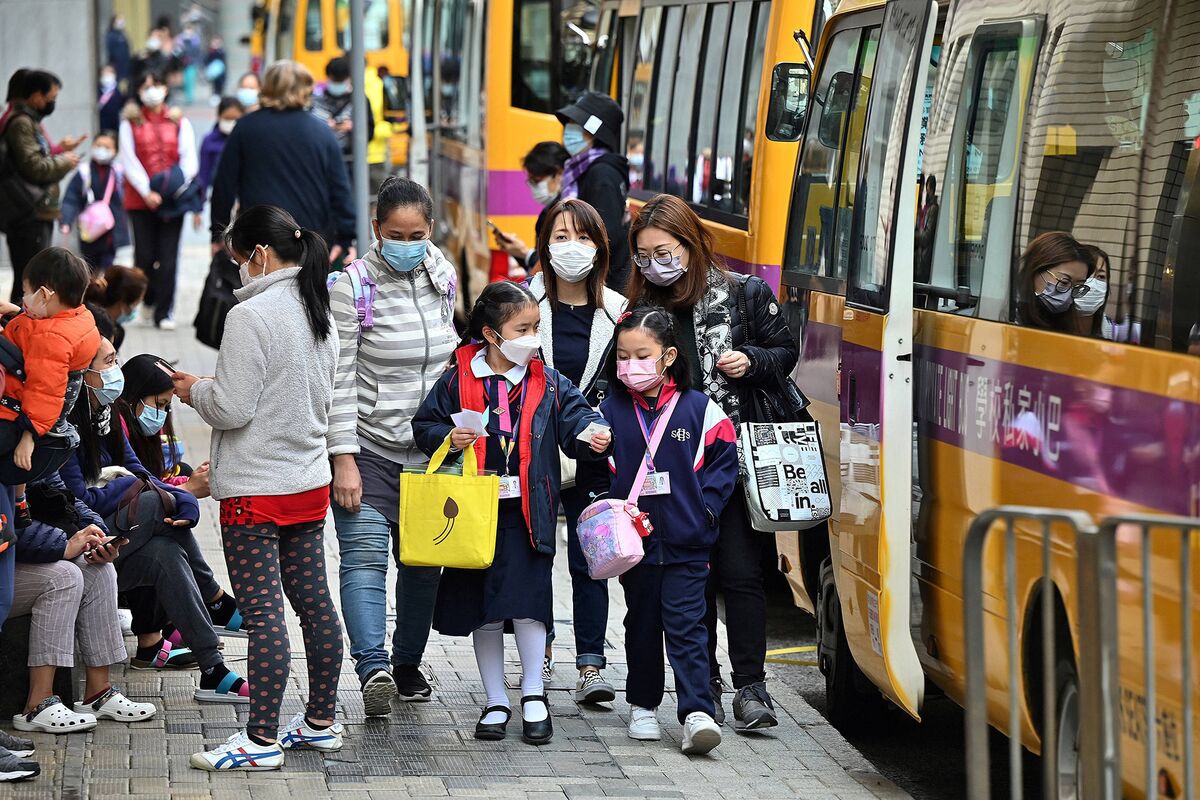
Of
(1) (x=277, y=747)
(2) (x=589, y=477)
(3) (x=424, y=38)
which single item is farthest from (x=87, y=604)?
(3) (x=424, y=38)

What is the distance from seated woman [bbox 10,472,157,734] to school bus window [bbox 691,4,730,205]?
4.83m

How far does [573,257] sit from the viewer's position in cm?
672

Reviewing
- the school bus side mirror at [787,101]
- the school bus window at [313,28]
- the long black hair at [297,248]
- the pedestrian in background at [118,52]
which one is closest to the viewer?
the long black hair at [297,248]

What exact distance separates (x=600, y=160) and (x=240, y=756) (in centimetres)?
429

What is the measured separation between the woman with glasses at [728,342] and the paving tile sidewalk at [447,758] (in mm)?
281

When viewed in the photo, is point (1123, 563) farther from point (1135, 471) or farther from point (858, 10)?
point (858, 10)

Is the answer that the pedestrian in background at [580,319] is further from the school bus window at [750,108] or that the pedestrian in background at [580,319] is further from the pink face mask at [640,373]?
the school bus window at [750,108]

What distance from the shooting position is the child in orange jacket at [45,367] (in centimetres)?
547

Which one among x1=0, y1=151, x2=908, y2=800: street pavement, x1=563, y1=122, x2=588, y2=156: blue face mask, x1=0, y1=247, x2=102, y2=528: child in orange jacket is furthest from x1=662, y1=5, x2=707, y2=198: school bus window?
x1=0, y1=247, x2=102, y2=528: child in orange jacket

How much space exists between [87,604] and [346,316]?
48.3 inches

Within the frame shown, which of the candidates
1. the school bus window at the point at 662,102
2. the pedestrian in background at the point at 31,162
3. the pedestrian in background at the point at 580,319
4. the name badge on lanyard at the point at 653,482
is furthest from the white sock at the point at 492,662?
the pedestrian in background at the point at 31,162

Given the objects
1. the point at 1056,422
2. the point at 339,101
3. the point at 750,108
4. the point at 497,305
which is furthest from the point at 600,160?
the point at 339,101

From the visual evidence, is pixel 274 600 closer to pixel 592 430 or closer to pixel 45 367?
pixel 45 367

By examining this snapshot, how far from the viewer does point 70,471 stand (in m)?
6.18
